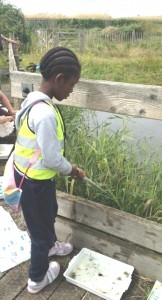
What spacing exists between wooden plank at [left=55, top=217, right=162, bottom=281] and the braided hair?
1.18m

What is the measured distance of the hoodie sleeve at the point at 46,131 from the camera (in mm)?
1809

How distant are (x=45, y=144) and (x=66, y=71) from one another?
15.7 inches

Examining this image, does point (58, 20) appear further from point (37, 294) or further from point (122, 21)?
point (37, 294)

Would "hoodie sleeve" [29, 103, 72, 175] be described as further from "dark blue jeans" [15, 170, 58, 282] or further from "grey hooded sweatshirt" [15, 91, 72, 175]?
"dark blue jeans" [15, 170, 58, 282]

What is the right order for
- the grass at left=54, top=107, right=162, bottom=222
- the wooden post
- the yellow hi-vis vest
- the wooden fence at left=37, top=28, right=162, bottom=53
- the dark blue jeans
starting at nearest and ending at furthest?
the yellow hi-vis vest → the dark blue jeans → the grass at left=54, top=107, right=162, bottom=222 → the wooden fence at left=37, top=28, right=162, bottom=53 → the wooden post

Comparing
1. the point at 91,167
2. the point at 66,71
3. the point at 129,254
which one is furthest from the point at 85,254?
the point at 66,71

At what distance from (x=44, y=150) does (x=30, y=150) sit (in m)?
0.16

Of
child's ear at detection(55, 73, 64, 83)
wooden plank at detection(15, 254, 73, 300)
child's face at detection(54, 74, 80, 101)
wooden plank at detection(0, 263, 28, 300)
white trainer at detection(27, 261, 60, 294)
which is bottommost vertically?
wooden plank at detection(0, 263, 28, 300)

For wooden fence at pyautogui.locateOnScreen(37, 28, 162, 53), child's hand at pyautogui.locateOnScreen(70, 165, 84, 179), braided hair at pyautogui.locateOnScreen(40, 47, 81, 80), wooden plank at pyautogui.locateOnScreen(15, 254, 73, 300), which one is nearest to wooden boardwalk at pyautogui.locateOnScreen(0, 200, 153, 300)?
wooden plank at pyautogui.locateOnScreen(15, 254, 73, 300)

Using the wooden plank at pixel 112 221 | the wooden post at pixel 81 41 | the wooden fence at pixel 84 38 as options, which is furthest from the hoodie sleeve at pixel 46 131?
the wooden post at pixel 81 41

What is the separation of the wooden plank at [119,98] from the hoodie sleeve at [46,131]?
676mm

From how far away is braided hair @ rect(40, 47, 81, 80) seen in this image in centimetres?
184

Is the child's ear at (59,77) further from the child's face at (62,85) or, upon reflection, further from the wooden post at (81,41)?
the wooden post at (81,41)

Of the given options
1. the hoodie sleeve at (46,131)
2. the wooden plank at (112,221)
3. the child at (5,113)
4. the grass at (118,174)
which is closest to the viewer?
the hoodie sleeve at (46,131)
